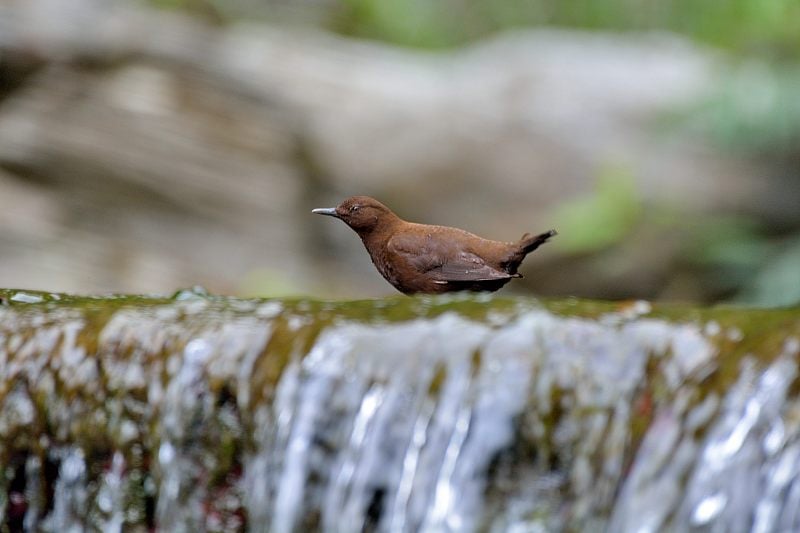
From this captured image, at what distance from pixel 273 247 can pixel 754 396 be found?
9.73 meters

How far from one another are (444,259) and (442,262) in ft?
0.05

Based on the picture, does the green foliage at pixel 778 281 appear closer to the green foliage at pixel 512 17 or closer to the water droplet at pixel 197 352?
the green foliage at pixel 512 17

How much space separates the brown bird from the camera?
4.55 m

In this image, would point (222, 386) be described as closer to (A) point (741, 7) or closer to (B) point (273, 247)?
(B) point (273, 247)

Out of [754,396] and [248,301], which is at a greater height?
[248,301]

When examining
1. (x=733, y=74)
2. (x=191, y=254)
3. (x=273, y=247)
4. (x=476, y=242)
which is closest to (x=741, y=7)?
(x=733, y=74)

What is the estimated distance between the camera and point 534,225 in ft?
37.4

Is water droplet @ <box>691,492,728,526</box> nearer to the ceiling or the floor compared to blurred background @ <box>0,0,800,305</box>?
nearer to the floor

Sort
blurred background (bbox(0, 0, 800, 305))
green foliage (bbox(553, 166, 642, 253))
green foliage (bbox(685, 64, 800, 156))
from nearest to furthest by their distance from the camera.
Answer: green foliage (bbox(685, 64, 800, 156)), green foliage (bbox(553, 166, 642, 253)), blurred background (bbox(0, 0, 800, 305))

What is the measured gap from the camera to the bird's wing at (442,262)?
4.54 metres

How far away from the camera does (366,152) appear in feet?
39.6

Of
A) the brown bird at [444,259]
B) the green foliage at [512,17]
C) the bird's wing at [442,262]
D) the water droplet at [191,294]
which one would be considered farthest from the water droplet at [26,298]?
the green foliage at [512,17]

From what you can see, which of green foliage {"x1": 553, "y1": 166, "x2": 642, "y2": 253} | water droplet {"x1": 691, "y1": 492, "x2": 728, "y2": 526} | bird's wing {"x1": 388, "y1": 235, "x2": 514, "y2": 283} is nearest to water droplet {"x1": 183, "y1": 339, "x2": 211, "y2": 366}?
bird's wing {"x1": 388, "y1": 235, "x2": 514, "y2": 283}

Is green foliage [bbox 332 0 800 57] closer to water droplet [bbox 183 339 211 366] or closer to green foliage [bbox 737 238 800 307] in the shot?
green foliage [bbox 737 238 800 307]
